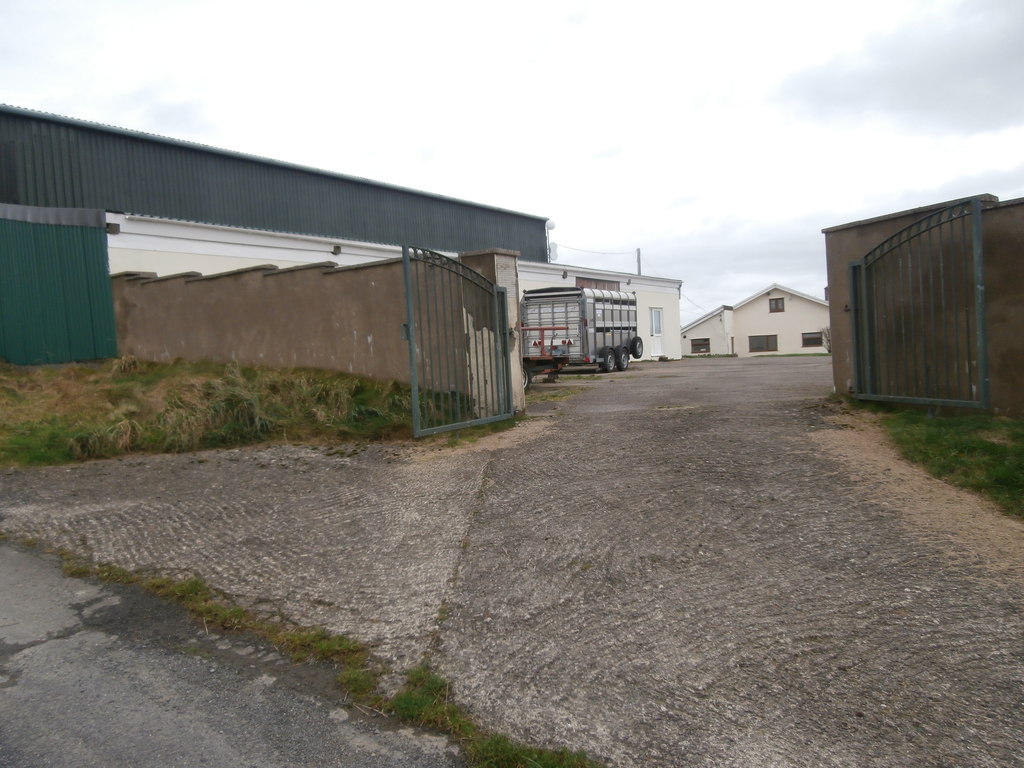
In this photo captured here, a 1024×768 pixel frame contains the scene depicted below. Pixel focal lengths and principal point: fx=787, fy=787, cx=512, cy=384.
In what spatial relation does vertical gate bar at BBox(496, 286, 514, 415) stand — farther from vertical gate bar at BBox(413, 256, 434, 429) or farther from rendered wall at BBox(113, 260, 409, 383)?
rendered wall at BBox(113, 260, 409, 383)

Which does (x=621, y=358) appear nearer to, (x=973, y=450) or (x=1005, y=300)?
(x=1005, y=300)

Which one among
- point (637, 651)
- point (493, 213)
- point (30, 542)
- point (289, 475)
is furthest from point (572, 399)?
point (493, 213)

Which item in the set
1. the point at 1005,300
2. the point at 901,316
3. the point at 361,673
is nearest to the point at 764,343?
the point at 901,316

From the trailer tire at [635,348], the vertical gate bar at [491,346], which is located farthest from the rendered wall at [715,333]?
the vertical gate bar at [491,346]

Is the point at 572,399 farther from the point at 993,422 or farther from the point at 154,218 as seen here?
the point at 154,218

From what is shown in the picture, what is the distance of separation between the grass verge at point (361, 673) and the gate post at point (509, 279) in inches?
235

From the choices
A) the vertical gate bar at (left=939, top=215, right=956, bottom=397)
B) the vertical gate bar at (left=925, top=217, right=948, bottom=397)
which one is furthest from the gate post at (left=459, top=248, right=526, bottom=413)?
the vertical gate bar at (left=939, top=215, right=956, bottom=397)

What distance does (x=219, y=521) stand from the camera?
6.41 m

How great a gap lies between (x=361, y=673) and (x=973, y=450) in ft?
18.4

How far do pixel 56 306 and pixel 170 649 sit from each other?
42.9ft

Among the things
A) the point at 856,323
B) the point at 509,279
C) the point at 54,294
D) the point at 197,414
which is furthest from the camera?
the point at 54,294

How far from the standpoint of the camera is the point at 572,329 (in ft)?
65.4

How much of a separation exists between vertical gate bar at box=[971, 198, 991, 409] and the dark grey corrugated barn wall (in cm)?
1742

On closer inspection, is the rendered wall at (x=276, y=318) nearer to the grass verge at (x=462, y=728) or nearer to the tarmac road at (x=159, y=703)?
the tarmac road at (x=159, y=703)
